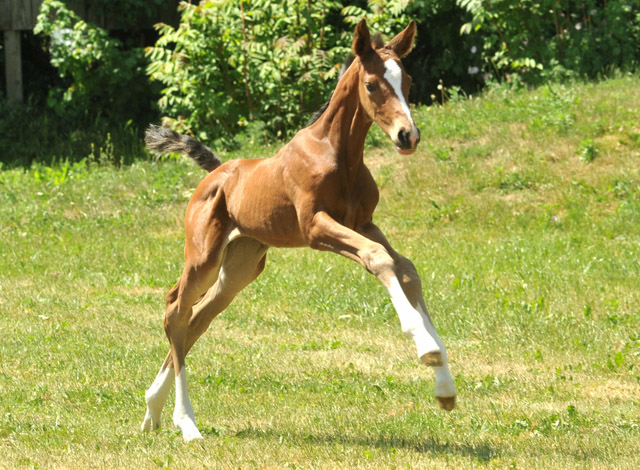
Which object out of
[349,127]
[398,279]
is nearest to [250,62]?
[349,127]

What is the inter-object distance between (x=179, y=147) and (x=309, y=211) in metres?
1.88

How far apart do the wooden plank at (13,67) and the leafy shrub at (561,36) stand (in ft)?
27.9

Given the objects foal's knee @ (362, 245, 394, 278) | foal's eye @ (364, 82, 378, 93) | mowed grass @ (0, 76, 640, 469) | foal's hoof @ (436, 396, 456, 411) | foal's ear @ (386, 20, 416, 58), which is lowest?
mowed grass @ (0, 76, 640, 469)

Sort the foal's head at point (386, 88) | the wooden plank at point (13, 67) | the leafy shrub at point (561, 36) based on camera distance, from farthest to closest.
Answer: the wooden plank at point (13, 67)
the leafy shrub at point (561, 36)
the foal's head at point (386, 88)

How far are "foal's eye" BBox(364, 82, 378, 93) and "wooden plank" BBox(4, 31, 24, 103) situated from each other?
14.7m

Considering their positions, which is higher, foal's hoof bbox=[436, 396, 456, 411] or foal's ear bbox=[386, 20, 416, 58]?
foal's ear bbox=[386, 20, 416, 58]

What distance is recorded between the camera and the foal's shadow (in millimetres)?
5770

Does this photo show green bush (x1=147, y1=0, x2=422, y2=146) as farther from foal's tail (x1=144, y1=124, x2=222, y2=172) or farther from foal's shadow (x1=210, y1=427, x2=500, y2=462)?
foal's shadow (x1=210, y1=427, x2=500, y2=462)

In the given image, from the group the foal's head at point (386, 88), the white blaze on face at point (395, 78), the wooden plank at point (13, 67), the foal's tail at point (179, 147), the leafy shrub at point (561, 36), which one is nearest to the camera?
the foal's head at point (386, 88)

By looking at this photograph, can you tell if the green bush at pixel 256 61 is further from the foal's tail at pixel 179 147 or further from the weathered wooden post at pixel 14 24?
the foal's tail at pixel 179 147

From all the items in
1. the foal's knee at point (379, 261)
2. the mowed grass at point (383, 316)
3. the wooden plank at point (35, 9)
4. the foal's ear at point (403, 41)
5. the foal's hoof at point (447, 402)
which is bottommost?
the mowed grass at point (383, 316)

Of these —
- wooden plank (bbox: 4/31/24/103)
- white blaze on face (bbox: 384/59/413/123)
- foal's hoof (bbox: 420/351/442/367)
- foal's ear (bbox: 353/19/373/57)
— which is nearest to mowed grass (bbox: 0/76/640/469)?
foal's hoof (bbox: 420/351/442/367)

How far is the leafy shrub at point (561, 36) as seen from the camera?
15.7 meters

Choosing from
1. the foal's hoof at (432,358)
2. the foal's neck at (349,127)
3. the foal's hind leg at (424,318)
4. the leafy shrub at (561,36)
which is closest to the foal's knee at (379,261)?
the foal's hind leg at (424,318)
